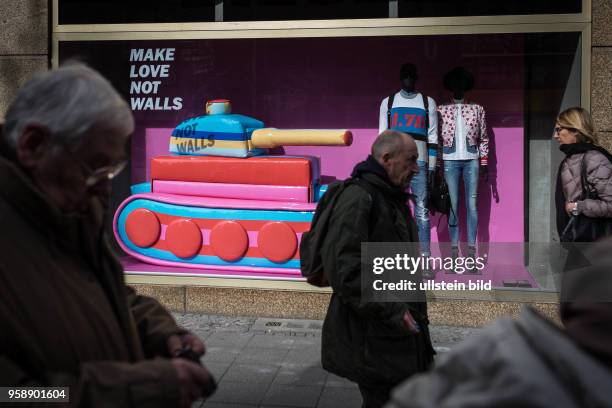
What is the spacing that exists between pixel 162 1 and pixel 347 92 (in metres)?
2.01

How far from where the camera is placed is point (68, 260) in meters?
1.86

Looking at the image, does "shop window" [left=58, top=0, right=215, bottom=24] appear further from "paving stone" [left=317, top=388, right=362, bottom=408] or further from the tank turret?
"paving stone" [left=317, top=388, right=362, bottom=408]

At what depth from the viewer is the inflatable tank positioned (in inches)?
285

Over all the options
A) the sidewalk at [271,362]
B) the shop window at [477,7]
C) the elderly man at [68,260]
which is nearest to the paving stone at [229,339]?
the sidewalk at [271,362]

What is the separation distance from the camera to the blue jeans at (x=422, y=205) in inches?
295

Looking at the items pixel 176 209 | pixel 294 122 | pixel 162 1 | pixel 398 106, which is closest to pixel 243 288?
pixel 176 209

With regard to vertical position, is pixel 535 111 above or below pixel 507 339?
above

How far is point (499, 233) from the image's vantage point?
7699mm

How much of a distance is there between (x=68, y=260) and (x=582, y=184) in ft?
14.5

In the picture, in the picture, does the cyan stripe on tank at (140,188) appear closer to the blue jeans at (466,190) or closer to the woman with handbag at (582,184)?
the blue jeans at (466,190)

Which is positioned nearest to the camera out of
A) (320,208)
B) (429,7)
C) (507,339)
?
(507,339)

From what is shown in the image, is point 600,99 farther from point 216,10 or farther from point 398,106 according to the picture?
point 216,10

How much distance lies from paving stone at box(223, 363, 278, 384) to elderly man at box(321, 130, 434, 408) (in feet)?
6.05

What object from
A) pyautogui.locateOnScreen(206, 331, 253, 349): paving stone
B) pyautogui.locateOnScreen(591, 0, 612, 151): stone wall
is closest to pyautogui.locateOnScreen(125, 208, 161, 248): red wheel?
pyautogui.locateOnScreen(206, 331, 253, 349): paving stone
